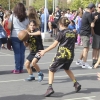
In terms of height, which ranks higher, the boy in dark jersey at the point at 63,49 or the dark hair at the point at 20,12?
the dark hair at the point at 20,12

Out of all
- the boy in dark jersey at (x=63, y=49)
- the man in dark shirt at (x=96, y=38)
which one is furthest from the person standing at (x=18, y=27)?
the man in dark shirt at (x=96, y=38)

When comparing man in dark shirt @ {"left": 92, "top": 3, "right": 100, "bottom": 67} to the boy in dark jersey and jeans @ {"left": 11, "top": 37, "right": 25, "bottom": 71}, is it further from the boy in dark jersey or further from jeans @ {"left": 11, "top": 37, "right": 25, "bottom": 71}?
the boy in dark jersey

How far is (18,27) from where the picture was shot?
891 centimetres

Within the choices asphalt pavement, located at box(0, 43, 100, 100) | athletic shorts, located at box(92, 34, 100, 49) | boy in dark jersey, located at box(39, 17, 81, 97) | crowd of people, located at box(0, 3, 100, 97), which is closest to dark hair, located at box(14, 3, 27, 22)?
crowd of people, located at box(0, 3, 100, 97)

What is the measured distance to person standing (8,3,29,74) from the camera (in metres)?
8.79

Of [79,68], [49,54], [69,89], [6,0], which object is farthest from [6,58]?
[6,0]

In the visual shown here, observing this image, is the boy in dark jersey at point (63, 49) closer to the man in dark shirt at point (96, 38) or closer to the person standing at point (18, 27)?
the person standing at point (18, 27)

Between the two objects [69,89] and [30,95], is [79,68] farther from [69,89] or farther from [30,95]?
[30,95]

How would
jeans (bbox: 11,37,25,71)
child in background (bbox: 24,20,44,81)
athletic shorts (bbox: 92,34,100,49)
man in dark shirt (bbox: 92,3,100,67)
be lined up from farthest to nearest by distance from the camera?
athletic shorts (bbox: 92,34,100,49) < man in dark shirt (bbox: 92,3,100,67) < jeans (bbox: 11,37,25,71) < child in background (bbox: 24,20,44,81)

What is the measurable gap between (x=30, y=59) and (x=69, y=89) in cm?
132

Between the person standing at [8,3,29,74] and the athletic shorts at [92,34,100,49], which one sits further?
the athletic shorts at [92,34,100,49]

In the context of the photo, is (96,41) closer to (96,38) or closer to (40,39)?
(96,38)

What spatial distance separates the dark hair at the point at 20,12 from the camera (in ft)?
28.8

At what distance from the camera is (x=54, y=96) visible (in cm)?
664
